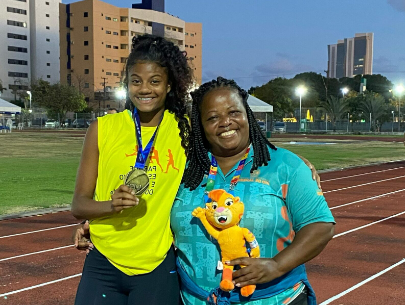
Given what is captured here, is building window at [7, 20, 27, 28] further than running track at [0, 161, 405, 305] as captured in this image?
Yes

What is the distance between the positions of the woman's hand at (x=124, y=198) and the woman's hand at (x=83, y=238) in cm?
42

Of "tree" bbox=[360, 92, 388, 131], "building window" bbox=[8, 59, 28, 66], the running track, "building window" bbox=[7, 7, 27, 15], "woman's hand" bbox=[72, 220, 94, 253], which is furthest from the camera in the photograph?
"building window" bbox=[8, 59, 28, 66]

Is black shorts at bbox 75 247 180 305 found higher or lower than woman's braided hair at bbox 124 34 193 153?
lower

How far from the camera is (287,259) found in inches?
74.4

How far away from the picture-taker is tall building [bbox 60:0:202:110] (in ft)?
309

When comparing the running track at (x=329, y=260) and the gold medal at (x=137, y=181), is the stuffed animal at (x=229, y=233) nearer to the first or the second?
the gold medal at (x=137, y=181)

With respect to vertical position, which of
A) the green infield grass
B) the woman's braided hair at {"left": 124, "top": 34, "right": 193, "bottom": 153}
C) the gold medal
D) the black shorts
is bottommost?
the green infield grass

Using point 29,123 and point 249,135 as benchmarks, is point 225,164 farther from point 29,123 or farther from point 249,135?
point 29,123

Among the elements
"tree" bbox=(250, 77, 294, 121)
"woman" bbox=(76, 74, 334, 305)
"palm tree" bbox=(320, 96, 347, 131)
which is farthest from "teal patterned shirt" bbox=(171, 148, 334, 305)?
"tree" bbox=(250, 77, 294, 121)

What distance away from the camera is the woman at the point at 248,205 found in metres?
1.93

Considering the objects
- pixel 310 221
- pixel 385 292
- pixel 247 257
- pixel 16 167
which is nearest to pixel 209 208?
pixel 247 257

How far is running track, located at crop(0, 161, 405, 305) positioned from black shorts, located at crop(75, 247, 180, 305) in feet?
8.88

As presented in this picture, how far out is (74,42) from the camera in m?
98.8

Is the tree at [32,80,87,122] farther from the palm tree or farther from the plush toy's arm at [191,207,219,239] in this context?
the plush toy's arm at [191,207,219,239]
